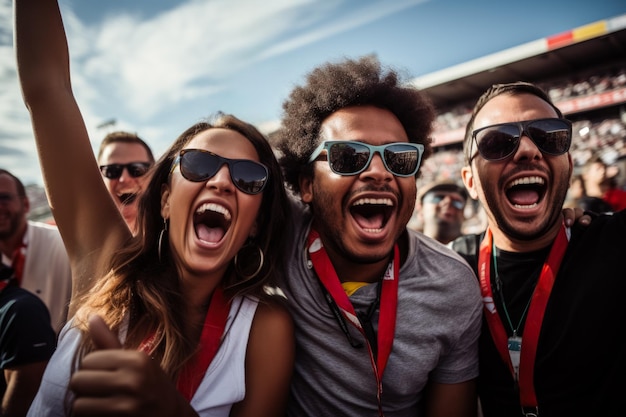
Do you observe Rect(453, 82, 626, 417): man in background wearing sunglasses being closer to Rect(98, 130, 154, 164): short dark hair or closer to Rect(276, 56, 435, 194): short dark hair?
Rect(276, 56, 435, 194): short dark hair

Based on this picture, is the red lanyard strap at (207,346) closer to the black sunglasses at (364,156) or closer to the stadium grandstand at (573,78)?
the black sunglasses at (364,156)

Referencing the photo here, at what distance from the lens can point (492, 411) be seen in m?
2.38

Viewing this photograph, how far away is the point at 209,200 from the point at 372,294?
1129 mm

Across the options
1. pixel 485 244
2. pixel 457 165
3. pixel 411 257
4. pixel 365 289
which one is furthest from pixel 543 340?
pixel 457 165

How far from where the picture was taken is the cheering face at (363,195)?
88.2 inches

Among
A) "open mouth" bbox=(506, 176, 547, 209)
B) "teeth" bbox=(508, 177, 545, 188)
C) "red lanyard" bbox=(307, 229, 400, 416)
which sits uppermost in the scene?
"teeth" bbox=(508, 177, 545, 188)

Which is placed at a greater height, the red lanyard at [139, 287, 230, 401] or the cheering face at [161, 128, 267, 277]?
the cheering face at [161, 128, 267, 277]

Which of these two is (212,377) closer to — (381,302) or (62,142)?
(381,302)

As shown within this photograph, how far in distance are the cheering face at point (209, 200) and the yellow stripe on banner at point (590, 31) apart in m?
20.3

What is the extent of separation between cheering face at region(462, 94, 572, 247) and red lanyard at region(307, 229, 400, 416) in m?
0.81

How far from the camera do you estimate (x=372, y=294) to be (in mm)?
2293

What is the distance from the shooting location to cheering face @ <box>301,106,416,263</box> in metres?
2.24

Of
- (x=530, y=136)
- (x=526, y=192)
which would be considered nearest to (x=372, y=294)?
(x=526, y=192)

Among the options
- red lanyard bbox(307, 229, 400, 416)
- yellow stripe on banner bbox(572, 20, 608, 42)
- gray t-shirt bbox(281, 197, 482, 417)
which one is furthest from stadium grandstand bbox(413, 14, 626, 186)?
red lanyard bbox(307, 229, 400, 416)
